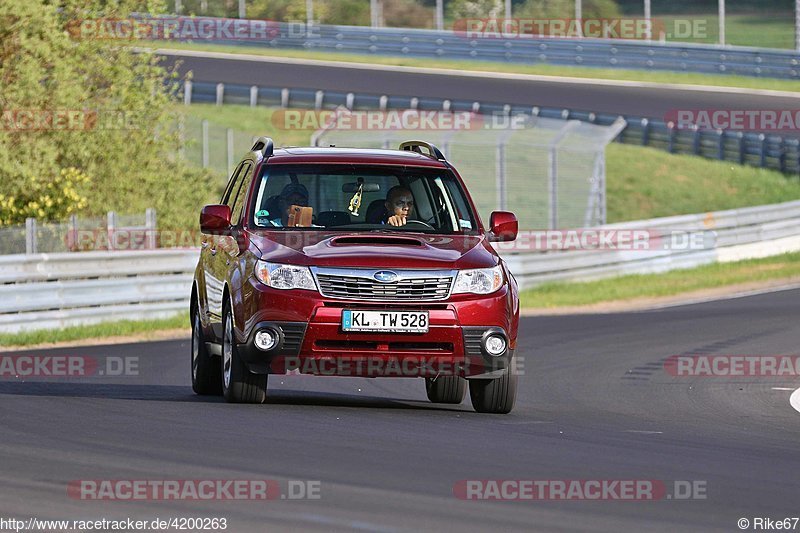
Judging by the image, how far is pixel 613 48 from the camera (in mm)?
50500

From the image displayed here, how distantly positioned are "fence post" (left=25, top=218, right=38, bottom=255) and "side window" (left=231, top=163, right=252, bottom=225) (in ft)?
28.2

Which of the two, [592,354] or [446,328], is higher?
[446,328]

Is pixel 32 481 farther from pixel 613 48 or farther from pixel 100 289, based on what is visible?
pixel 613 48

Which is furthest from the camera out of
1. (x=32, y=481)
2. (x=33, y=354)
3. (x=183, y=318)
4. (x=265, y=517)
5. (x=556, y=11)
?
(x=556, y=11)

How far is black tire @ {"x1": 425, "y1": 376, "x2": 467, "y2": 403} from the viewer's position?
13039 millimetres

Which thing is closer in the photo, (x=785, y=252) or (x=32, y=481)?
(x=32, y=481)

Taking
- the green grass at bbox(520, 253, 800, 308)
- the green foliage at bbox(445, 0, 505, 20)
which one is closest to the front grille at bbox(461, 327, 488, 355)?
the green grass at bbox(520, 253, 800, 308)

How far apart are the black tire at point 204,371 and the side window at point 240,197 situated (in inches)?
42.9

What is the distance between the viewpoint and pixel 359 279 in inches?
432

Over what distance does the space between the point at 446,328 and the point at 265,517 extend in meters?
4.23

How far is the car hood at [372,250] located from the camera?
11055 millimetres

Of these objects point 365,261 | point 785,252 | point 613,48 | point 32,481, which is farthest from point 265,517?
point 613,48

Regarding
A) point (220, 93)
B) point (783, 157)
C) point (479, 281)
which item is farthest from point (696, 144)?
point (479, 281)

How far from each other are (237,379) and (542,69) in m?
42.3
